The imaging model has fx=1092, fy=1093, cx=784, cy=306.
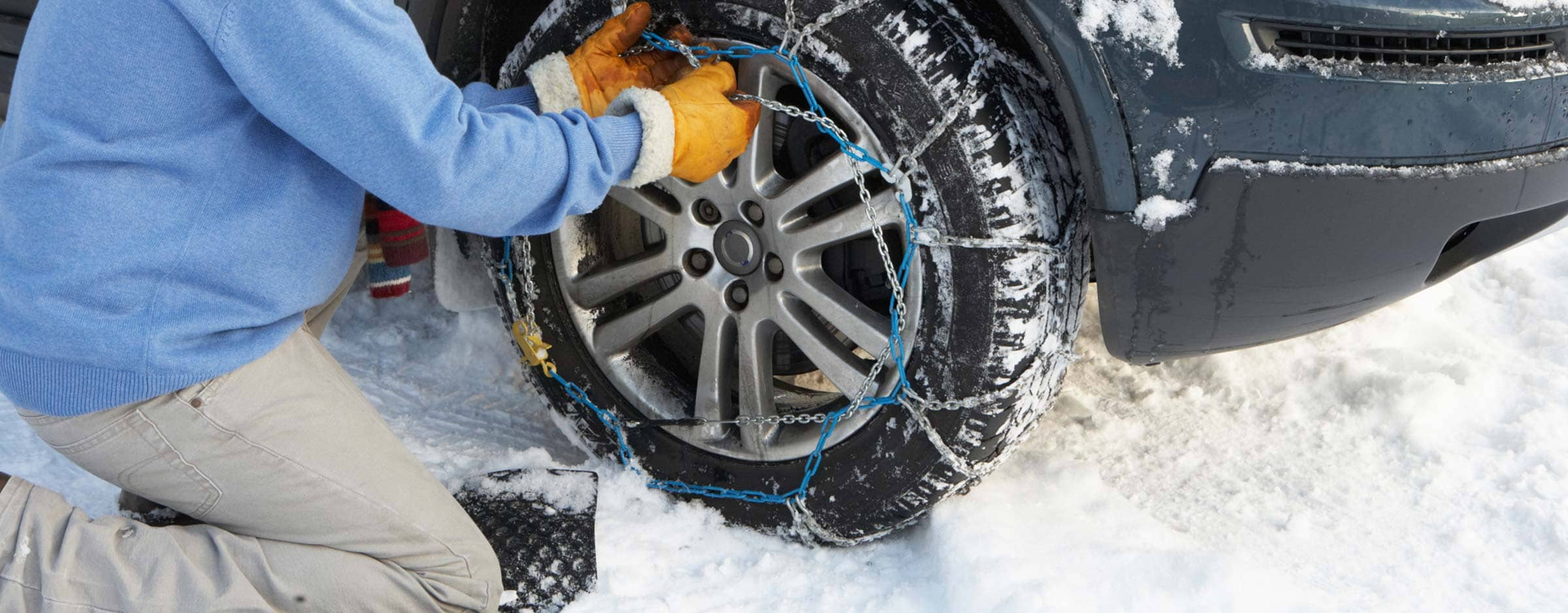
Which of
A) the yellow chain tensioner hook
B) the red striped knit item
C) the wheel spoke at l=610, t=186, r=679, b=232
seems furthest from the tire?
the yellow chain tensioner hook

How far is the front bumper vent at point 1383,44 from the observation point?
1.38 m

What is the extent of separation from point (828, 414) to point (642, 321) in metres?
0.44

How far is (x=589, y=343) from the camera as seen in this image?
221cm

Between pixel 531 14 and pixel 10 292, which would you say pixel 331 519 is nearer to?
pixel 10 292

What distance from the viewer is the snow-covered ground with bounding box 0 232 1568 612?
1856mm

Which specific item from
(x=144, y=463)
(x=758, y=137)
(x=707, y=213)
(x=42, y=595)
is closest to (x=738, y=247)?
(x=707, y=213)

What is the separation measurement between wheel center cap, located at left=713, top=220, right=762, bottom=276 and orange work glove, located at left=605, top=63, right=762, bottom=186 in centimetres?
13

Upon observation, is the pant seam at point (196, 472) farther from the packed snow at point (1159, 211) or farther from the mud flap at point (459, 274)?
the packed snow at point (1159, 211)

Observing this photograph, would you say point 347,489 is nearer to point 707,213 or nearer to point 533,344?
point 533,344

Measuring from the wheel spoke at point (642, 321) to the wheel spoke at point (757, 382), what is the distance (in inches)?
5.4

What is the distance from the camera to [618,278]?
7.04ft

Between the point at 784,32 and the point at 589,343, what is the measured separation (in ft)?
2.65

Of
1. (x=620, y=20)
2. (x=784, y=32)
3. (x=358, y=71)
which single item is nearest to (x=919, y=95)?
(x=784, y=32)

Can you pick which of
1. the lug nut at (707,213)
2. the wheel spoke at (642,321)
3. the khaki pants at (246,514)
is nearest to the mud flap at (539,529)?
the khaki pants at (246,514)
